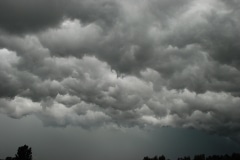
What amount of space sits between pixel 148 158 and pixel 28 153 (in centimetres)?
10690

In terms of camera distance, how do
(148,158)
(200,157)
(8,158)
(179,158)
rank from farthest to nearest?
(148,158), (179,158), (200,157), (8,158)

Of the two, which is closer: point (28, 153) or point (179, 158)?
point (28, 153)

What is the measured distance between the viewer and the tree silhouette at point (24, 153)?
369 ft

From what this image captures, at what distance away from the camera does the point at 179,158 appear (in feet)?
607

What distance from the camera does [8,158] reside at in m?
125

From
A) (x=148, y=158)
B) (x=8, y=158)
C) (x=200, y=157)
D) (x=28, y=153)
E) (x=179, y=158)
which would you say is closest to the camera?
(x=28, y=153)

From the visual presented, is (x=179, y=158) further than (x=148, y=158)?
No

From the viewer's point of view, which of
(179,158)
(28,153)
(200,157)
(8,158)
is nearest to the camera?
(28,153)

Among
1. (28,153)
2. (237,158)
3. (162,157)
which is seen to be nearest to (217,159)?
(237,158)

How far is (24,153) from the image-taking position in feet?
372

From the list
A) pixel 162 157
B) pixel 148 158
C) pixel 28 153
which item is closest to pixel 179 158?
pixel 162 157

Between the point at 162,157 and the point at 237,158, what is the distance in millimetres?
46867

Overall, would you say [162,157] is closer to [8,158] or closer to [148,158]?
[148,158]

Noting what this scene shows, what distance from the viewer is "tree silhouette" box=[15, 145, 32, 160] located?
11257 centimetres
